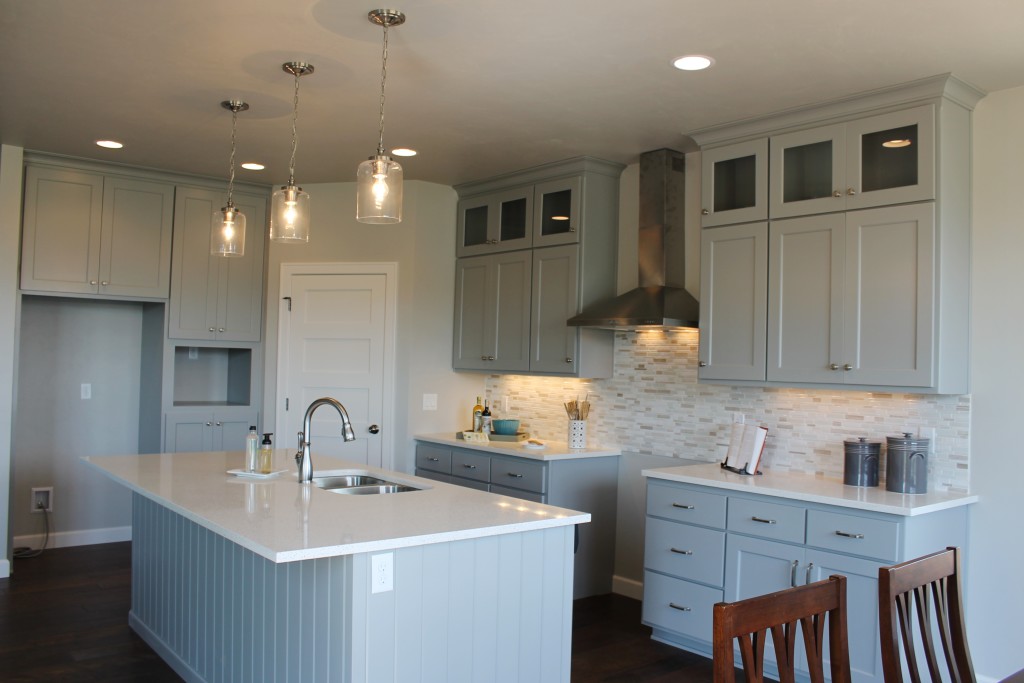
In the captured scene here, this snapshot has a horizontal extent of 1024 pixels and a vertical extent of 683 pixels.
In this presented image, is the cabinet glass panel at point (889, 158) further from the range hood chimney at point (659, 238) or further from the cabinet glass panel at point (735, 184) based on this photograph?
the range hood chimney at point (659, 238)

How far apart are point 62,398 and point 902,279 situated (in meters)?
5.39

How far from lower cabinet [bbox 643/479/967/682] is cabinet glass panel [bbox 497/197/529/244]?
201 centimetres

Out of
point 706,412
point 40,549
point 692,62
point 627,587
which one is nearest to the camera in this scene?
point 692,62

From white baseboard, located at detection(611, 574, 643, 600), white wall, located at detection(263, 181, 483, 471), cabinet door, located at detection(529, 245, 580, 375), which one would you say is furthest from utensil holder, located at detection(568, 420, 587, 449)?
white wall, located at detection(263, 181, 483, 471)

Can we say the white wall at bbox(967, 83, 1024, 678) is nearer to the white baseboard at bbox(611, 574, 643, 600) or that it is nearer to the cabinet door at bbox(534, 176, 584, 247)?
the white baseboard at bbox(611, 574, 643, 600)

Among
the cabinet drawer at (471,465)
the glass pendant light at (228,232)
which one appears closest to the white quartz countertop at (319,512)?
the glass pendant light at (228,232)

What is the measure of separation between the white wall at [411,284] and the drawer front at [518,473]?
0.88 m

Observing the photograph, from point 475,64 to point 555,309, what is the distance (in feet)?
6.52

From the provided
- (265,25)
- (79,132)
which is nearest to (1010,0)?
(265,25)

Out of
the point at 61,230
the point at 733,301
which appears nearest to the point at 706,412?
the point at 733,301

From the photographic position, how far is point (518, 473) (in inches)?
191

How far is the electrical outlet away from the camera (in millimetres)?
5684

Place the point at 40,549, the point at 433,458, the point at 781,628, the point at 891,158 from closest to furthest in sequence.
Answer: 1. the point at 781,628
2. the point at 891,158
3. the point at 433,458
4. the point at 40,549

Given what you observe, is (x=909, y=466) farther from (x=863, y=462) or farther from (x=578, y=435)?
(x=578, y=435)
